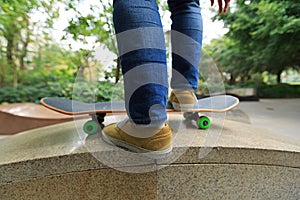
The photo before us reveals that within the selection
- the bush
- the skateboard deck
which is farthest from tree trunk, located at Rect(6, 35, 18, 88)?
the bush

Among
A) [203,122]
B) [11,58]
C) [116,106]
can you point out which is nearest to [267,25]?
[203,122]

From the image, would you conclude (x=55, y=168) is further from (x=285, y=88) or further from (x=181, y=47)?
(x=285, y=88)

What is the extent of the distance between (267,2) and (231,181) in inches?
128

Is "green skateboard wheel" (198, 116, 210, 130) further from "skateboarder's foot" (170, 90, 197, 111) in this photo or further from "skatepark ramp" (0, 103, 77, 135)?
"skatepark ramp" (0, 103, 77, 135)

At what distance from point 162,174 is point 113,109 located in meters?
0.32

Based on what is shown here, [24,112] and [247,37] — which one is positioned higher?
[247,37]

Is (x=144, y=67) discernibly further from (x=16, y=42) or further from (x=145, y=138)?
(x=16, y=42)

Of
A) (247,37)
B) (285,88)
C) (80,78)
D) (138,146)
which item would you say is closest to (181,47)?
(138,146)

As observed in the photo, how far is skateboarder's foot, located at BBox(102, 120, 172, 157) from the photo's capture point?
2.08 feet

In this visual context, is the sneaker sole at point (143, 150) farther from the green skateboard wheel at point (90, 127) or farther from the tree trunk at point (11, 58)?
the tree trunk at point (11, 58)

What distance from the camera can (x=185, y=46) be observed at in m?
0.89

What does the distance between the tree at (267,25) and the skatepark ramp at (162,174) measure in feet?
8.66

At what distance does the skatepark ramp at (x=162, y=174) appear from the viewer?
70 centimetres

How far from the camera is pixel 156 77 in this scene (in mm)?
603
